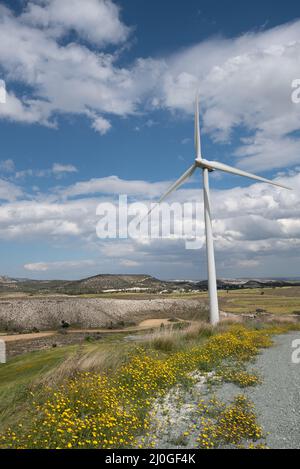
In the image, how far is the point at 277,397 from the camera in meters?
11.0

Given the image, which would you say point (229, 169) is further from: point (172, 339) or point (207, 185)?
point (172, 339)

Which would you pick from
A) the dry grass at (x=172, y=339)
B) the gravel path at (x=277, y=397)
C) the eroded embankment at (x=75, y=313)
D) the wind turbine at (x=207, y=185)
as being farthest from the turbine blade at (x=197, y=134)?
the eroded embankment at (x=75, y=313)

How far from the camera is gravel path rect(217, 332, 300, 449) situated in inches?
327

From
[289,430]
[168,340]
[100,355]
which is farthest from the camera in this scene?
[168,340]

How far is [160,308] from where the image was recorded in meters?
82.1

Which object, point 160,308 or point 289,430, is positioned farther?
point 160,308

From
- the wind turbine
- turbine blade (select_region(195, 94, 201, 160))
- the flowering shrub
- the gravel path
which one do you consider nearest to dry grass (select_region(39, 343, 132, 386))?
the flowering shrub

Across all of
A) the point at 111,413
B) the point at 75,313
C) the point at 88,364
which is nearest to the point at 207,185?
the point at 88,364

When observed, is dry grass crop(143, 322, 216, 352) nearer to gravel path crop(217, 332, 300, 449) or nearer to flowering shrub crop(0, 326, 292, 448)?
gravel path crop(217, 332, 300, 449)
